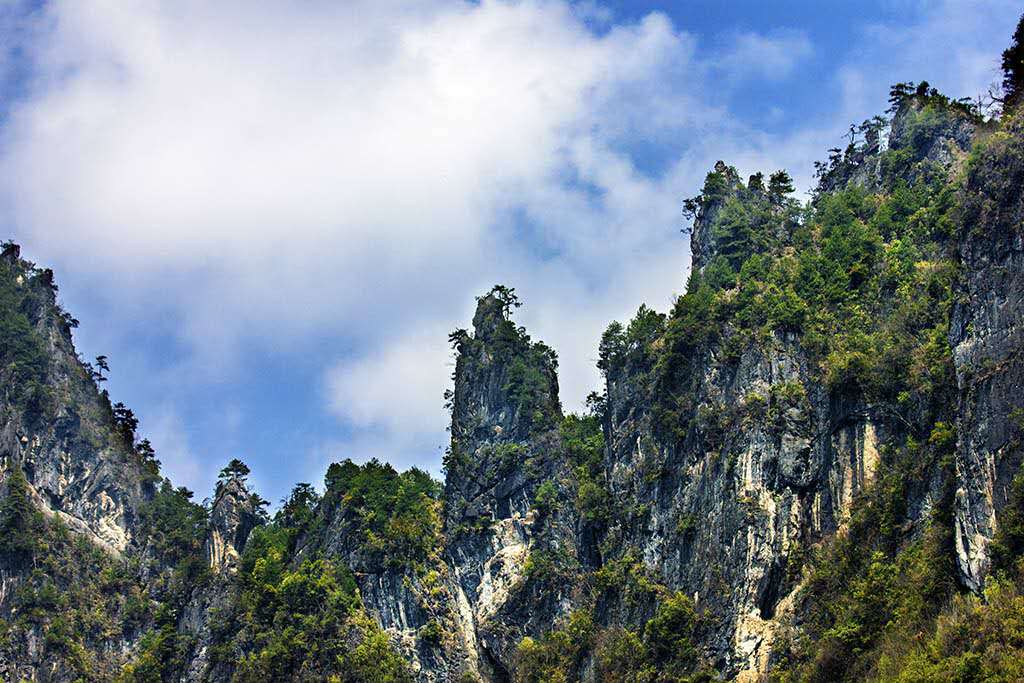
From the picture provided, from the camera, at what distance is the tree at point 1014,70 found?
4872 cm

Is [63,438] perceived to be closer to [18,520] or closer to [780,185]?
[18,520]

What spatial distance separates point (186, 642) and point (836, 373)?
1537 inches

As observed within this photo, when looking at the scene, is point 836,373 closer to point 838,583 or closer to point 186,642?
point 838,583

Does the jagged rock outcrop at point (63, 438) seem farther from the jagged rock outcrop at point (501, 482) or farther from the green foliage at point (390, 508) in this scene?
the jagged rock outcrop at point (501, 482)

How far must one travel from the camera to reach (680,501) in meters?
52.3

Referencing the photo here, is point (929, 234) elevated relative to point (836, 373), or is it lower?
elevated

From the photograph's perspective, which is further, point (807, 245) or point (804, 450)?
point (807, 245)

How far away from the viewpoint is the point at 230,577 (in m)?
68.2

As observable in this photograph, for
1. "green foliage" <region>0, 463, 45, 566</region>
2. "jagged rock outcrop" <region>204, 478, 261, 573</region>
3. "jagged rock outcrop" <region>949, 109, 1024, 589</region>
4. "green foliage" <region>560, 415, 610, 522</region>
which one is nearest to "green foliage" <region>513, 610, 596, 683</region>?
"green foliage" <region>560, 415, 610, 522</region>

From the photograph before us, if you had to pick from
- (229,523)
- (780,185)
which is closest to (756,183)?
(780,185)

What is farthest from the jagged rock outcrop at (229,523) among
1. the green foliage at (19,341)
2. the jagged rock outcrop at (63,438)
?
the green foliage at (19,341)

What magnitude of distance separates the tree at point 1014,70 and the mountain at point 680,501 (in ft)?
18.2

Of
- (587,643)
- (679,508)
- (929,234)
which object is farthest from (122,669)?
(929,234)

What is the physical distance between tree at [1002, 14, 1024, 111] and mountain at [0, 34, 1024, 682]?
218 inches
